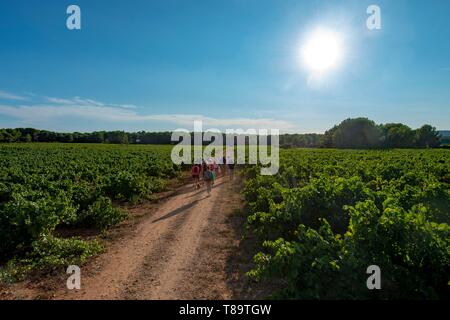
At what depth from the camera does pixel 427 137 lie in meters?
95.2

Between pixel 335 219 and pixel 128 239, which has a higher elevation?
pixel 335 219

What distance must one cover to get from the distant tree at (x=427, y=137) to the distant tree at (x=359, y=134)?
12.3m

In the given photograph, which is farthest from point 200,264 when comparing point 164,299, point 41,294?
point 41,294

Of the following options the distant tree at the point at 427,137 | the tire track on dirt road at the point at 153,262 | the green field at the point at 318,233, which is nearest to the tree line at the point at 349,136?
the distant tree at the point at 427,137

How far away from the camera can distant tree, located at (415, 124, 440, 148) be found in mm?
94688

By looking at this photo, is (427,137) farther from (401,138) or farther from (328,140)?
(328,140)

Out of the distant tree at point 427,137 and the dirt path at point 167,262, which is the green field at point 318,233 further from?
the distant tree at point 427,137

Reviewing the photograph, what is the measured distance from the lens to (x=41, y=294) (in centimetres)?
689

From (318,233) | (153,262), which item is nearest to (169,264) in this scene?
(153,262)

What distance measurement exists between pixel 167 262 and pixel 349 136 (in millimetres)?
102306

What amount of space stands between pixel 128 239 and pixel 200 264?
3.55 meters

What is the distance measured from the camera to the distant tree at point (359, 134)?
95812 mm

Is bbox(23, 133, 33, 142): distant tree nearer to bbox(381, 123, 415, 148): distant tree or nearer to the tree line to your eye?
the tree line
